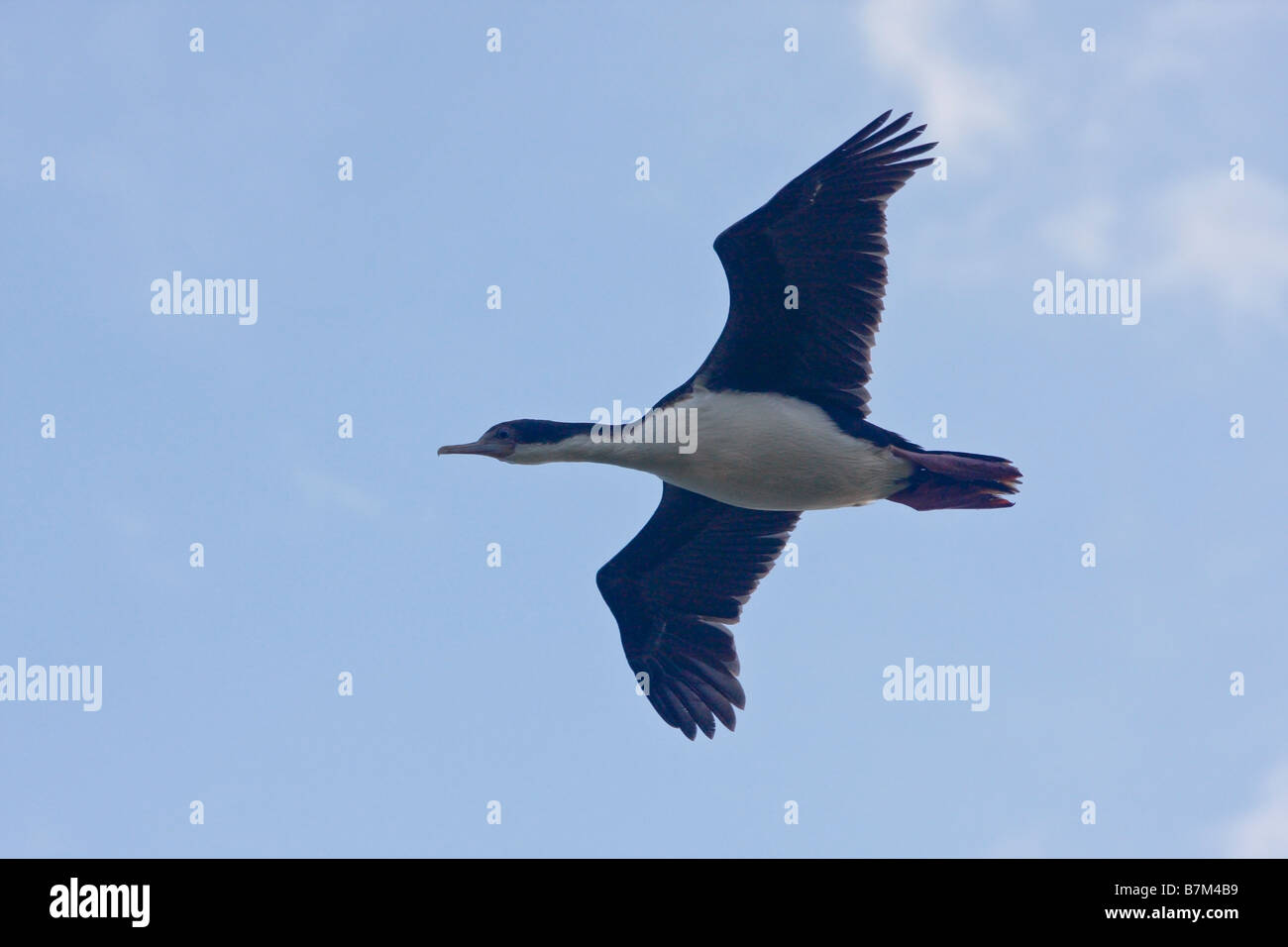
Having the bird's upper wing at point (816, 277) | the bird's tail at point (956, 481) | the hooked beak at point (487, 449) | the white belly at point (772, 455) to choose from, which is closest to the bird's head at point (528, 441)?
the hooked beak at point (487, 449)

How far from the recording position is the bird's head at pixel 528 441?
47.4 feet

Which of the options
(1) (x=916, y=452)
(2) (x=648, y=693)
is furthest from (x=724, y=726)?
(1) (x=916, y=452)

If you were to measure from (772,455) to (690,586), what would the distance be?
2.26m

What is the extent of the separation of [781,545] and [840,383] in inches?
83.0

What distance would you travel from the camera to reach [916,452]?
45.9 ft

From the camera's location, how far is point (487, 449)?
48.1ft

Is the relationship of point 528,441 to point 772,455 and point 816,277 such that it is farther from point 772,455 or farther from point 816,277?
point 816,277

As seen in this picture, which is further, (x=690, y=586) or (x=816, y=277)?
(x=690, y=586)

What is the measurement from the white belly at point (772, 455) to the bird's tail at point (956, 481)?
0.13 metres

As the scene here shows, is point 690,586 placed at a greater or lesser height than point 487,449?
lesser

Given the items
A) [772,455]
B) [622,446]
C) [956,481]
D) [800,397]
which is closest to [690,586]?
[622,446]

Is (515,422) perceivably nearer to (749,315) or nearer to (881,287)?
(749,315)

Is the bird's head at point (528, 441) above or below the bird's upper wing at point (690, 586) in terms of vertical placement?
above

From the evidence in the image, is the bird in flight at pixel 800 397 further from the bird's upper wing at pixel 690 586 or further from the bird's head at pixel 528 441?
the bird's upper wing at pixel 690 586
